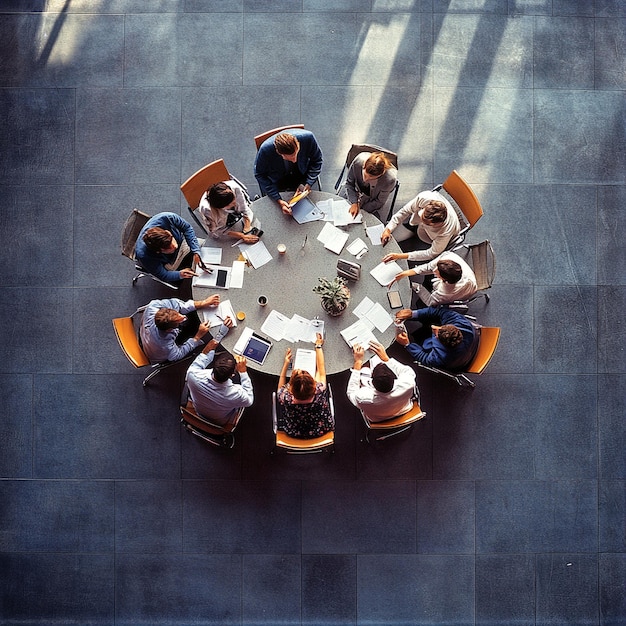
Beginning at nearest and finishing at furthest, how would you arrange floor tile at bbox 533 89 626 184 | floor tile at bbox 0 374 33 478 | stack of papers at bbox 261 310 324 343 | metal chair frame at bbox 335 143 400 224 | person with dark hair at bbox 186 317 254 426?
person with dark hair at bbox 186 317 254 426
stack of papers at bbox 261 310 324 343
metal chair frame at bbox 335 143 400 224
floor tile at bbox 0 374 33 478
floor tile at bbox 533 89 626 184

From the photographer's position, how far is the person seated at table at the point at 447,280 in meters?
4.17

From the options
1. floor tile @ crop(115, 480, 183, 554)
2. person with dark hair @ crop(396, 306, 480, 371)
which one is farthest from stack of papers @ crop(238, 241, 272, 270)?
floor tile @ crop(115, 480, 183, 554)

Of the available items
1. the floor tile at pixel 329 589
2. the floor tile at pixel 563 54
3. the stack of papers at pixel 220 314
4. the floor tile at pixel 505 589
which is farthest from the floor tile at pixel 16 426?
the floor tile at pixel 563 54

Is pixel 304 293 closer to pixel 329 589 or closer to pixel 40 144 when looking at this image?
pixel 329 589

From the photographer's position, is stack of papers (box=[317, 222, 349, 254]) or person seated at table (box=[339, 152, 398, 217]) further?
stack of papers (box=[317, 222, 349, 254])

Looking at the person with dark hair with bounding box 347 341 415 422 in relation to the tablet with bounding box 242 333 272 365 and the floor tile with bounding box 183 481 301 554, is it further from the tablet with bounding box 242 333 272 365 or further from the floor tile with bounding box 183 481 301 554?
the floor tile with bounding box 183 481 301 554

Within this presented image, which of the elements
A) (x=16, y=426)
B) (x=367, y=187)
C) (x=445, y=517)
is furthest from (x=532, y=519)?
(x=16, y=426)

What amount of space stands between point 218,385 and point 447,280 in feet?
5.91

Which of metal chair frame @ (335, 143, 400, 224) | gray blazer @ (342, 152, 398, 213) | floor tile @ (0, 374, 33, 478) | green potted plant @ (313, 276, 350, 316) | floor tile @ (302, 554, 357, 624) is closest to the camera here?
green potted plant @ (313, 276, 350, 316)

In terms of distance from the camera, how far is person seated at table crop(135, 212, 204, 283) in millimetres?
4387

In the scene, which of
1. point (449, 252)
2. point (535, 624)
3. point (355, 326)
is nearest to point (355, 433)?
point (355, 326)

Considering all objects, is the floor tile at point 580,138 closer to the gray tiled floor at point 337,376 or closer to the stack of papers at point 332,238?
the gray tiled floor at point 337,376

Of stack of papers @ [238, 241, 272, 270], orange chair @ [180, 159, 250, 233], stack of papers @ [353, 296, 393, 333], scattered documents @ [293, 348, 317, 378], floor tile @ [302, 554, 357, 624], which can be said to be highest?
orange chair @ [180, 159, 250, 233]

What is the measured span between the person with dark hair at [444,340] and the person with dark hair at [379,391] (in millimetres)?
199
